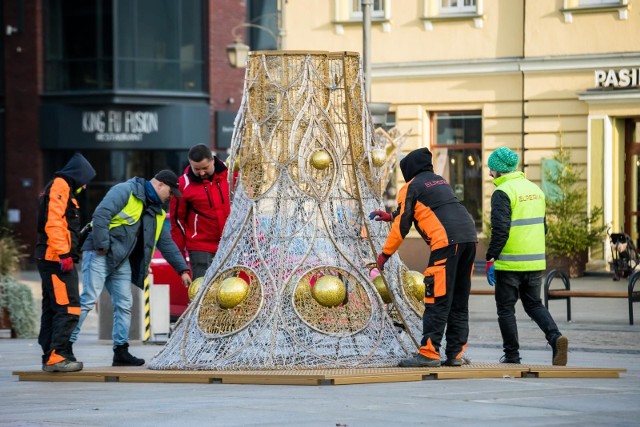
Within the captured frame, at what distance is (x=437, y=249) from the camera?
11078 mm

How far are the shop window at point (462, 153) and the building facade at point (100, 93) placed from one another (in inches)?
383

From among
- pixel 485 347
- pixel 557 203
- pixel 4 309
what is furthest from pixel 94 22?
pixel 485 347

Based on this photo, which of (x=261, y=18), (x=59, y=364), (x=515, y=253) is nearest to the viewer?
(x=59, y=364)

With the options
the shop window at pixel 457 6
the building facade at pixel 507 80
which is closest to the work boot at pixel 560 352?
the building facade at pixel 507 80

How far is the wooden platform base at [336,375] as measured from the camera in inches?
403

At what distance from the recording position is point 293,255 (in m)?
11.1

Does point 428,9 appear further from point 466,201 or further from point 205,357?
point 205,357

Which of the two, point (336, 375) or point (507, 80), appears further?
point (507, 80)

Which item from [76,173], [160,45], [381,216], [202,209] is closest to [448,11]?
[160,45]

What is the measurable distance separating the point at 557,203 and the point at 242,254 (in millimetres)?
16382

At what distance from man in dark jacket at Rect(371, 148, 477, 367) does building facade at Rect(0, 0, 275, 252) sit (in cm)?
2727

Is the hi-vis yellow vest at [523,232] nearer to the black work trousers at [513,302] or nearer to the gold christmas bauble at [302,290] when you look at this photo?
the black work trousers at [513,302]

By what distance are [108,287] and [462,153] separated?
1771 cm

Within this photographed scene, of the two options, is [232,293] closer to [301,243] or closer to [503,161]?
[301,243]
